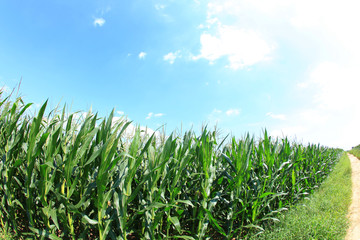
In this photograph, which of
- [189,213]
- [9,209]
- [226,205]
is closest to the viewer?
[9,209]

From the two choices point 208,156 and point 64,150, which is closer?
point 64,150

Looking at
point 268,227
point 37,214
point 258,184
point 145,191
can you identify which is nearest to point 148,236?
point 145,191

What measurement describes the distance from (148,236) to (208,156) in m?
0.98

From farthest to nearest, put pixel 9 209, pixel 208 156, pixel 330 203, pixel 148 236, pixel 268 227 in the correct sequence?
pixel 330 203
pixel 268 227
pixel 208 156
pixel 9 209
pixel 148 236

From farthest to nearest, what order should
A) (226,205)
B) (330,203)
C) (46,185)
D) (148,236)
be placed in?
(330,203), (226,205), (148,236), (46,185)

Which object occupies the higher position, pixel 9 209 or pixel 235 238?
pixel 9 209

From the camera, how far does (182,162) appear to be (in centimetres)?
203

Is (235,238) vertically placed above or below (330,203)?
above

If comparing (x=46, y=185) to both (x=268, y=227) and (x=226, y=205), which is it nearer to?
(x=226, y=205)

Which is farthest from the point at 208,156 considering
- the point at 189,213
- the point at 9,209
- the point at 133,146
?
the point at 9,209

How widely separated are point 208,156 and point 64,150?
1.44m

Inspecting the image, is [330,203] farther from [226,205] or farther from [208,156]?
[208,156]

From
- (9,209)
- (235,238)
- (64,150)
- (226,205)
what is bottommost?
(235,238)

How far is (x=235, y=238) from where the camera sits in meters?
→ 2.90
